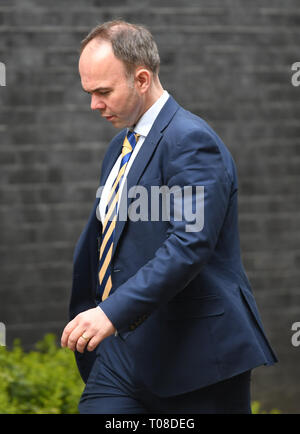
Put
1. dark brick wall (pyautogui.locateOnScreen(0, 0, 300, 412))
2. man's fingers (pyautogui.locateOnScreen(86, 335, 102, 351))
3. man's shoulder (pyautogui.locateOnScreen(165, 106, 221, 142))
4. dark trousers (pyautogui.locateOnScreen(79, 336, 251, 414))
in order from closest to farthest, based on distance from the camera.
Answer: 1. man's fingers (pyautogui.locateOnScreen(86, 335, 102, 351))
2. man's shoulder (pyautogui.locateOnScreen(165, 106, 221, 142))
3. dark trousers (pyautogui.locateOnScreen(79, 336, 251, 414))
4. dark brick wall (pyautogui.locateOnScreen(0, 0, 300, 412))

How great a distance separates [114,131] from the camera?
17.9ft

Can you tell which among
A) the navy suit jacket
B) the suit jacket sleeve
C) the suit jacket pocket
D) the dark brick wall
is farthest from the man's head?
the dark brick wall

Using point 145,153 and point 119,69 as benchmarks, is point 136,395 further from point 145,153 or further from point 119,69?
point 119,69

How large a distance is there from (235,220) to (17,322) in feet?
10.1

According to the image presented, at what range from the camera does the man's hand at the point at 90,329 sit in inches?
92.4

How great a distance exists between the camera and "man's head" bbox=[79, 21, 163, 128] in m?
2.55

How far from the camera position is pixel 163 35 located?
542cm

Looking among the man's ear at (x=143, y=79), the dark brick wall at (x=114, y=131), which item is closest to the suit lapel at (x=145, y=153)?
the man's ear at (x=143, y=79)

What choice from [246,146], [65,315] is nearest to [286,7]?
[246,146]

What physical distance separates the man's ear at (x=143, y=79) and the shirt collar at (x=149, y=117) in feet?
0.28

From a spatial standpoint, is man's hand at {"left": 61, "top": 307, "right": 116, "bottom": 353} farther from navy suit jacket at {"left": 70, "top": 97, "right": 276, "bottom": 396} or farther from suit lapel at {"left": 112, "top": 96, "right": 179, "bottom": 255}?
suit lapel at {"left": 112, "top": 96, "right": 179, "bottom": 255}

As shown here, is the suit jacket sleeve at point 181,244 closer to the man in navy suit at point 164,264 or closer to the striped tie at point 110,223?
the man in navy suit at point 164,264

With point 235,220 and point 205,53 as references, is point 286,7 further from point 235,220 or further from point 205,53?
point 235,220

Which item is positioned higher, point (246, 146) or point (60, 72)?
point (60, 72)
